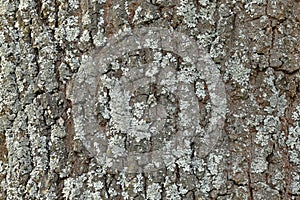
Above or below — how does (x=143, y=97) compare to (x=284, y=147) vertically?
above

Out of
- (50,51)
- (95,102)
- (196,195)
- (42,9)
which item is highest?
(42,9)

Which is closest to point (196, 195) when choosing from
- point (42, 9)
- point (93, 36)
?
point (93, 36)

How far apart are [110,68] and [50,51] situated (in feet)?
0.50

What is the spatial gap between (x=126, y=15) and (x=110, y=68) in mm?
127

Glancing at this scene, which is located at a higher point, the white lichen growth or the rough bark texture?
the white lichen growth

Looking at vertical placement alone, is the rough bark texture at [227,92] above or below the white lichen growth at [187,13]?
below

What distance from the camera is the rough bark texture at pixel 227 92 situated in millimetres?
1264

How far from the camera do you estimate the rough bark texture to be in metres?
1.26

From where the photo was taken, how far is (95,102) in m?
1.28

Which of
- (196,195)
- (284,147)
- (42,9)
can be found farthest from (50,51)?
(284,147)

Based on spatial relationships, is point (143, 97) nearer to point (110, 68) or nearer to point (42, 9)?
point (110, 68)

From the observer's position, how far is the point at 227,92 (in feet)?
4.16

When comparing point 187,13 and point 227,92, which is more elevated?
point 187,13

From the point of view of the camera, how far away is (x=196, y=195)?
126 cm
